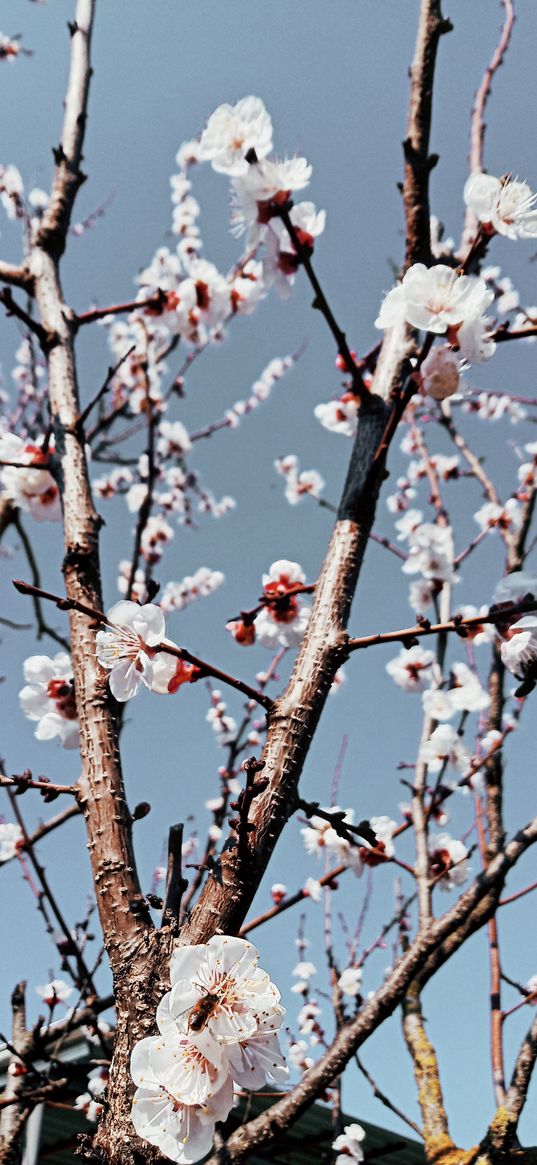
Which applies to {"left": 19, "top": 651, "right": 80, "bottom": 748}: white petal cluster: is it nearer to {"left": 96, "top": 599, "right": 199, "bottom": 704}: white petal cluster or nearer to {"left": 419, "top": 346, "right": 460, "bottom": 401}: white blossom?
{"left": 96, "top": 599, "right": 199, "bottom": 704}: white petal cluster

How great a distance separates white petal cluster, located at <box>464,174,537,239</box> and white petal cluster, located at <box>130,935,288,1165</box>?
137 centimetres

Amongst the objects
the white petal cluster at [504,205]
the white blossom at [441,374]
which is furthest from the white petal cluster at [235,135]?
the white blossom at [441,374]

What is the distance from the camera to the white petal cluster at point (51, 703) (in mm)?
1704

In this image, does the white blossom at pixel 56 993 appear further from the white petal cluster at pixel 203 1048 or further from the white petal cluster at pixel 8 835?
the white petal cluster at pixel 203 1048

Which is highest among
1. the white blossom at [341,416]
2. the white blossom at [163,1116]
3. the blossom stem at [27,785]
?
the white blossom at [341,416]

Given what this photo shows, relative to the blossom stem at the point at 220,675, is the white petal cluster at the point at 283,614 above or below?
above

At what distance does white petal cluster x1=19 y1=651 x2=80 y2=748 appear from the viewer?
170cm

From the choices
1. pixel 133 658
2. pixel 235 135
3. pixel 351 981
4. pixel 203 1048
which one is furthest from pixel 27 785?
pixel 351 981

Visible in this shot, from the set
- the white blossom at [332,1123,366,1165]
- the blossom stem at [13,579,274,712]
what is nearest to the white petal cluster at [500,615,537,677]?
the blossom stem at [13,579,274,712]

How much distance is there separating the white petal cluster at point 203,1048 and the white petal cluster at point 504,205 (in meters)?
1.37

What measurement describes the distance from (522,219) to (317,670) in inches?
39.9

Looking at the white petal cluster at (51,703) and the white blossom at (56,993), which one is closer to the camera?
the white petal cluster at (51,703)

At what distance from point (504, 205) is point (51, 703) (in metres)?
1.41

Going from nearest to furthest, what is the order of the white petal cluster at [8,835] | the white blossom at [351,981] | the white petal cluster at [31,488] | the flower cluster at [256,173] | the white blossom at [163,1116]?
the white blossom at [163,1116] < the flower cluster at [256,173] < the white petal cluster at [31,488] < the white petal cluster at [8,835] < the white blossom at [351,981]
